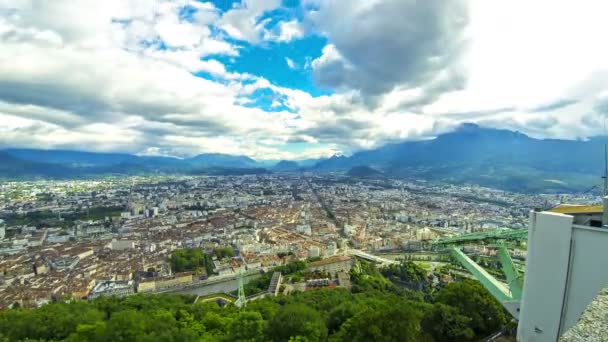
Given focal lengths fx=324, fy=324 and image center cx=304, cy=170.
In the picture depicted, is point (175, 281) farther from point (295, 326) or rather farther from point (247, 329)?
point (295, 326)

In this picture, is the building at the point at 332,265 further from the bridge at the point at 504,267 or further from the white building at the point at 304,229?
the bridge at the point at 504,267

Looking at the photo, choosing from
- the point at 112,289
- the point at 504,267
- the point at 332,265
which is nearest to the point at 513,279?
the point at 504,267

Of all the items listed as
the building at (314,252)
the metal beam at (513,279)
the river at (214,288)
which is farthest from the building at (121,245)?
the metal beam at (513,279)

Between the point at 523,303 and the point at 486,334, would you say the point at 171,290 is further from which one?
the point at 523,303

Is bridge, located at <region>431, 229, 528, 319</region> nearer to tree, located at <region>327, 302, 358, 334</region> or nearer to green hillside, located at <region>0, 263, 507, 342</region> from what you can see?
green hillside, located at <region>0, 263, 507, 342</region>

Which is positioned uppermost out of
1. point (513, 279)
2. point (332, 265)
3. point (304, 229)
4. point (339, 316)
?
point (513, 279)

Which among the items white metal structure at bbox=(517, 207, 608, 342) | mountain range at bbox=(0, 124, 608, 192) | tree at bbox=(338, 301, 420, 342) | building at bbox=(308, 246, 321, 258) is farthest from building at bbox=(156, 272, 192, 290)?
mountain range at bbox=(0, 124, 608, 192)
